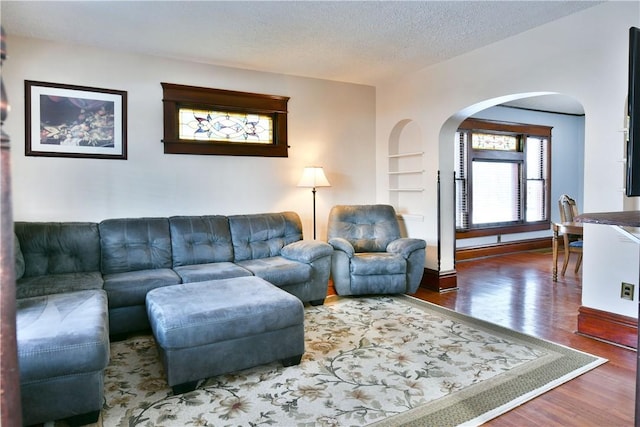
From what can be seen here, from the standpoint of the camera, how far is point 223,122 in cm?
434

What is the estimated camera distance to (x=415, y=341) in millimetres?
2959

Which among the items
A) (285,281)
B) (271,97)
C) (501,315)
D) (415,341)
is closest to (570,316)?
(501,315)

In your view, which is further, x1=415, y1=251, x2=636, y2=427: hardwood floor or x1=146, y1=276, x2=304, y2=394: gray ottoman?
x1=146, y1=276, x2=304, y2=394: gray ottoman

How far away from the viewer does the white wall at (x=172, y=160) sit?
139 inches

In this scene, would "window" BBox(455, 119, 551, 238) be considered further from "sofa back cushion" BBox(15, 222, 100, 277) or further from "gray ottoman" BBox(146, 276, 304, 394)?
"sofa back cushion" BBox(15, 222, 100, 277)

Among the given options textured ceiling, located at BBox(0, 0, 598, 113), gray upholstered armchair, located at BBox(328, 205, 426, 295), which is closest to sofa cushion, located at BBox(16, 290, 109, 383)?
textured ceiling, located at BBox(0, 0, 598, 113)

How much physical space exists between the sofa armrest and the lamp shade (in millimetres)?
732

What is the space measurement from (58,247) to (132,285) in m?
0.84

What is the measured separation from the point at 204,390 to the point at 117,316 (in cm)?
118

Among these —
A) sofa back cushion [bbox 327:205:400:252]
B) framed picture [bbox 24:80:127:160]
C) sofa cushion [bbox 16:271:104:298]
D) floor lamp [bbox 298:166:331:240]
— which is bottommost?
sofa cushion [bbox 16:271:104:298]

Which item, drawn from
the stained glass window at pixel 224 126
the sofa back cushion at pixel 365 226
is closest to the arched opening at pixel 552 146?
the sofa back cushion at pixel 365 226

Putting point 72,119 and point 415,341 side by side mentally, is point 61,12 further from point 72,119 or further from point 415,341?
point 415,341

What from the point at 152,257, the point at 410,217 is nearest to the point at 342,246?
the point at 410,217

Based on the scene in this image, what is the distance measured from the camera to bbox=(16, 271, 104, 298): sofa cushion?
2795 millimetres
